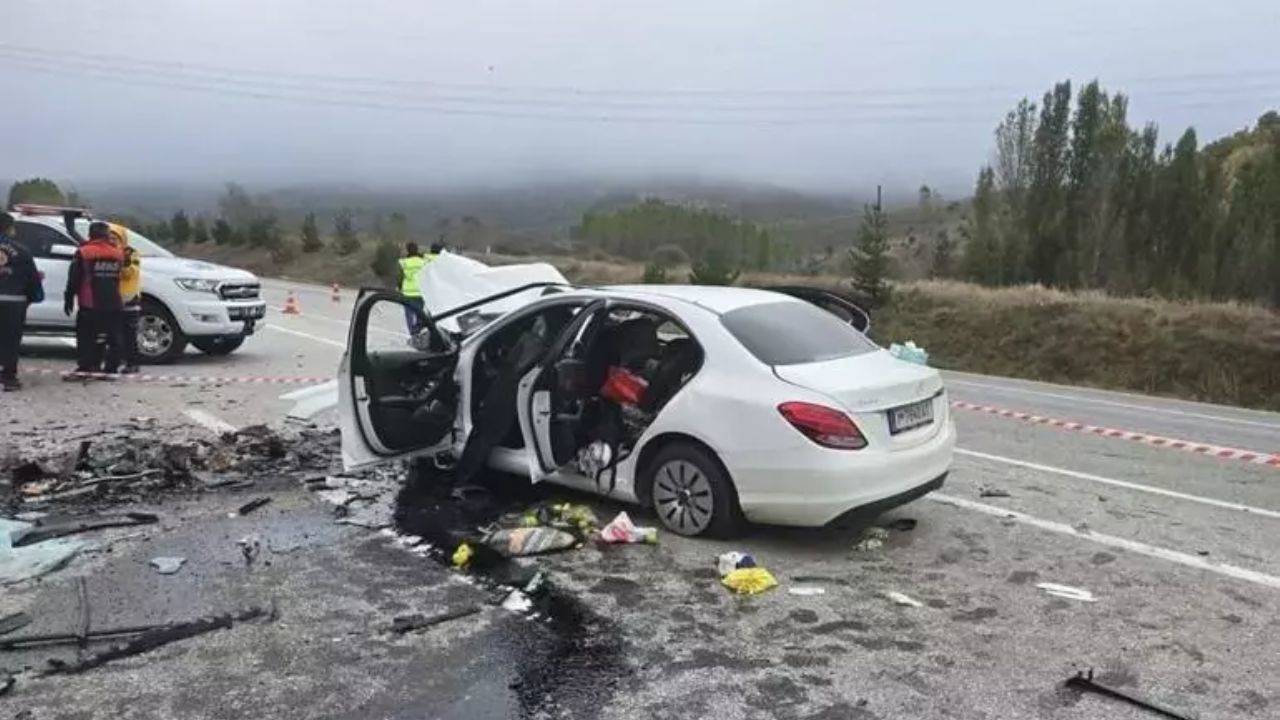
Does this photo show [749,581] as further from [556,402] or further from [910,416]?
[556,402]

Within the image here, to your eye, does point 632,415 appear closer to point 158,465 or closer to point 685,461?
point 685,461

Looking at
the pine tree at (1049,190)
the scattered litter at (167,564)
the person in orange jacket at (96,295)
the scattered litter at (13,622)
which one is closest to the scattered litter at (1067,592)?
the scattered litter at (167,564)

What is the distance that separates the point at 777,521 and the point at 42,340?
13.7 m

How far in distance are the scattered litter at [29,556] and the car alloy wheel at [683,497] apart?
3186mm

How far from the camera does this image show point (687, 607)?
4812 mm

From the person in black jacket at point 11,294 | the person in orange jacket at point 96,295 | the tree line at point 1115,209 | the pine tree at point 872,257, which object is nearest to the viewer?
the person in black jacket at point 11,294

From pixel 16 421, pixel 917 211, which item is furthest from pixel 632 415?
pixel 917 211

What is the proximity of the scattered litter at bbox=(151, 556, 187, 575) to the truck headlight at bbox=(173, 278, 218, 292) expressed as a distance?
8747mm

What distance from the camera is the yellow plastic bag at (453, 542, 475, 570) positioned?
212 inches

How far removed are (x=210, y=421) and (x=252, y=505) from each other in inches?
126

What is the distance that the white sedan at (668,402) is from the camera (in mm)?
5418

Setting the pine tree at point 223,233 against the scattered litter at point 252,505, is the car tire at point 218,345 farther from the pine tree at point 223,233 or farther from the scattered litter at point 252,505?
the pine tree at point 223,233

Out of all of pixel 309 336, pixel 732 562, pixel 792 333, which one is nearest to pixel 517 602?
pixel 732 562

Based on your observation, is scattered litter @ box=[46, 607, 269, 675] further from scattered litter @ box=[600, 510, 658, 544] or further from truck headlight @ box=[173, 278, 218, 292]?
truck headlight @ box=[173, 278, 218, 292]
